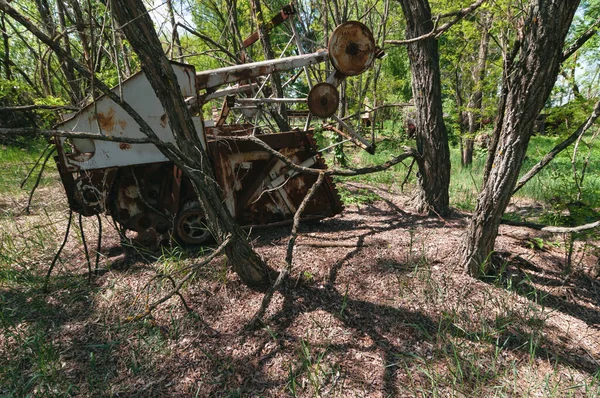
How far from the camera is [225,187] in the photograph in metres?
3.27

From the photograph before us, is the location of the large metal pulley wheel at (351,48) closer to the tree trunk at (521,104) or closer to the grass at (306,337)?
the tree trunk at (521,104)

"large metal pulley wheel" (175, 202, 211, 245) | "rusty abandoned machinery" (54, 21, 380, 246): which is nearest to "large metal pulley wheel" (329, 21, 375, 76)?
"rusty abandoned machinery" (54, 21, 380, 246)

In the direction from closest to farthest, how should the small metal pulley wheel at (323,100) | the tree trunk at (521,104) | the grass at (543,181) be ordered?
1. the tree trunk at (521,104)
2. the small metal pulley wheel at (323,100)
3. the grass at (543,181)

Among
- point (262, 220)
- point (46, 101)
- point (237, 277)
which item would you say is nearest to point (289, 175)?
point (262, 220)

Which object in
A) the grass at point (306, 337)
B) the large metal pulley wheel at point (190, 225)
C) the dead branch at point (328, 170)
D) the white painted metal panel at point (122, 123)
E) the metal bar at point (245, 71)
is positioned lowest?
the grass at point (306, 337)

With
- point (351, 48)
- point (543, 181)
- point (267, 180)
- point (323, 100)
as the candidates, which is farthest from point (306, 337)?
point (543, 181)

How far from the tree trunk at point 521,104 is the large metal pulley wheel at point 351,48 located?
126 centimetres

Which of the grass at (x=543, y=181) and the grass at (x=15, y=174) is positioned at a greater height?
the grass at (x=15, y=174)

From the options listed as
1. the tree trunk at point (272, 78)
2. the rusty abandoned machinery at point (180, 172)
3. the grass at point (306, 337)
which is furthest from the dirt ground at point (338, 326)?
the tree trunk at point (272, 78)

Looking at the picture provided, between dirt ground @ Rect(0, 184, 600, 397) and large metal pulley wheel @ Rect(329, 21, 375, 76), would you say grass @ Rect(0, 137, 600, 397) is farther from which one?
large metal pulley wheel @ Rect(329, 21, 375, 76)

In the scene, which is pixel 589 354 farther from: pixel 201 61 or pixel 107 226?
pixel 201 61

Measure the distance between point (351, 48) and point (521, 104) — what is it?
160 centimetres

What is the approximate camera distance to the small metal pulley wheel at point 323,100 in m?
3.27

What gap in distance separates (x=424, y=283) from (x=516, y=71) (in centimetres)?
175
